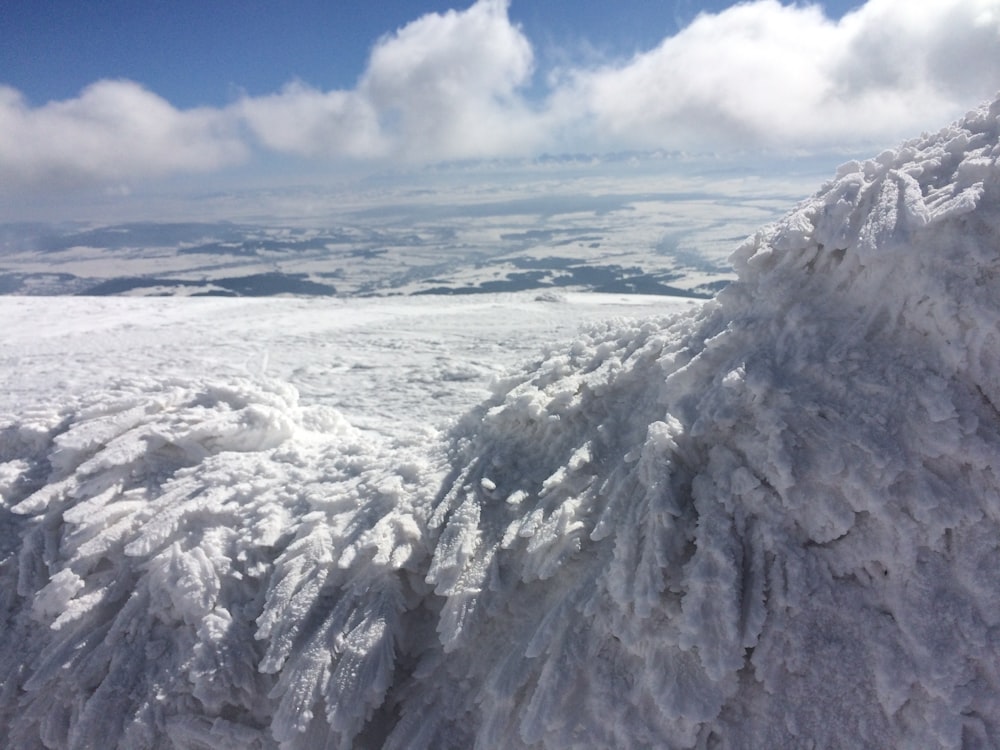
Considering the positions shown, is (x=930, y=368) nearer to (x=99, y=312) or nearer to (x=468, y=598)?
(x=468, y=598)

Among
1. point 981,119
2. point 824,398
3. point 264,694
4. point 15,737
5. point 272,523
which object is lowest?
point 15,737

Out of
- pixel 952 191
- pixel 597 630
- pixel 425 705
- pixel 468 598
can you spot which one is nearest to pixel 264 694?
pixel 425 705

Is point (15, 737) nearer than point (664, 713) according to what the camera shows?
No

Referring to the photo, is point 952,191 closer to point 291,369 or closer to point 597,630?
point 597,630

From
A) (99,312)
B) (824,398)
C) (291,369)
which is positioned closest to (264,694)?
(824,398)

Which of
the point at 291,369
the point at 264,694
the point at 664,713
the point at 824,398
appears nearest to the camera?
the point at 664,713

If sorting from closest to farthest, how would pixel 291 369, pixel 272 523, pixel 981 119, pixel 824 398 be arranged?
pixel 824 398
pixel 981 119
pixel 272 523
pixel 291 369

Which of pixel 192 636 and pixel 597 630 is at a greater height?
pixel 597 630
